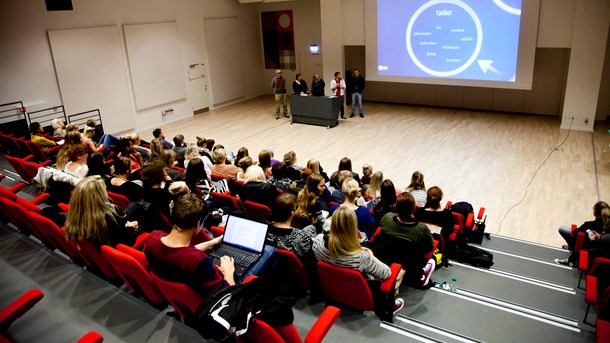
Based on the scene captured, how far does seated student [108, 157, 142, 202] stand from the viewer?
468 centimetres

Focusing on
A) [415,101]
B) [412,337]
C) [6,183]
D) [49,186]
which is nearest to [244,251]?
[412,337]

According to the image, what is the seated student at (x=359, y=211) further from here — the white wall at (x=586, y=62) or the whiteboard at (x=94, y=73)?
the whiteboard at (x=94, y=73)

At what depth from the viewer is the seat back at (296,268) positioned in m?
3.44

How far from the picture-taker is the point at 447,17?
34.6 feet

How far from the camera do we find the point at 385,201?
4.64 meters

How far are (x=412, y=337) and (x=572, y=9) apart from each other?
28.9 ft

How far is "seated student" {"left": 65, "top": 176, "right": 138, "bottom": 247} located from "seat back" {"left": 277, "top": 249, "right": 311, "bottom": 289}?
4.47 feet

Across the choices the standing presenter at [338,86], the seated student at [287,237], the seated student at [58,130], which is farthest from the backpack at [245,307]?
the standing presenter at [338,86]

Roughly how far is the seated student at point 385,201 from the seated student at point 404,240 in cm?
75

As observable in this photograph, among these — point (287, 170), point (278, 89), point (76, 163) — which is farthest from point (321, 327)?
point (278, 89)

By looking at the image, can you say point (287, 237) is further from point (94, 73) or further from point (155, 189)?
point (94, 73)

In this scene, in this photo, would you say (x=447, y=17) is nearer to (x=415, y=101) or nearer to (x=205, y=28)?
(x=415, y=101)

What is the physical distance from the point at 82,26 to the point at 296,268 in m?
9.69

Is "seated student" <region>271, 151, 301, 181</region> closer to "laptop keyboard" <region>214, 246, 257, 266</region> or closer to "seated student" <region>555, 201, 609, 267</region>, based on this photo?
"laptop keyboard" <region>214, 246, 257, 266</region>
